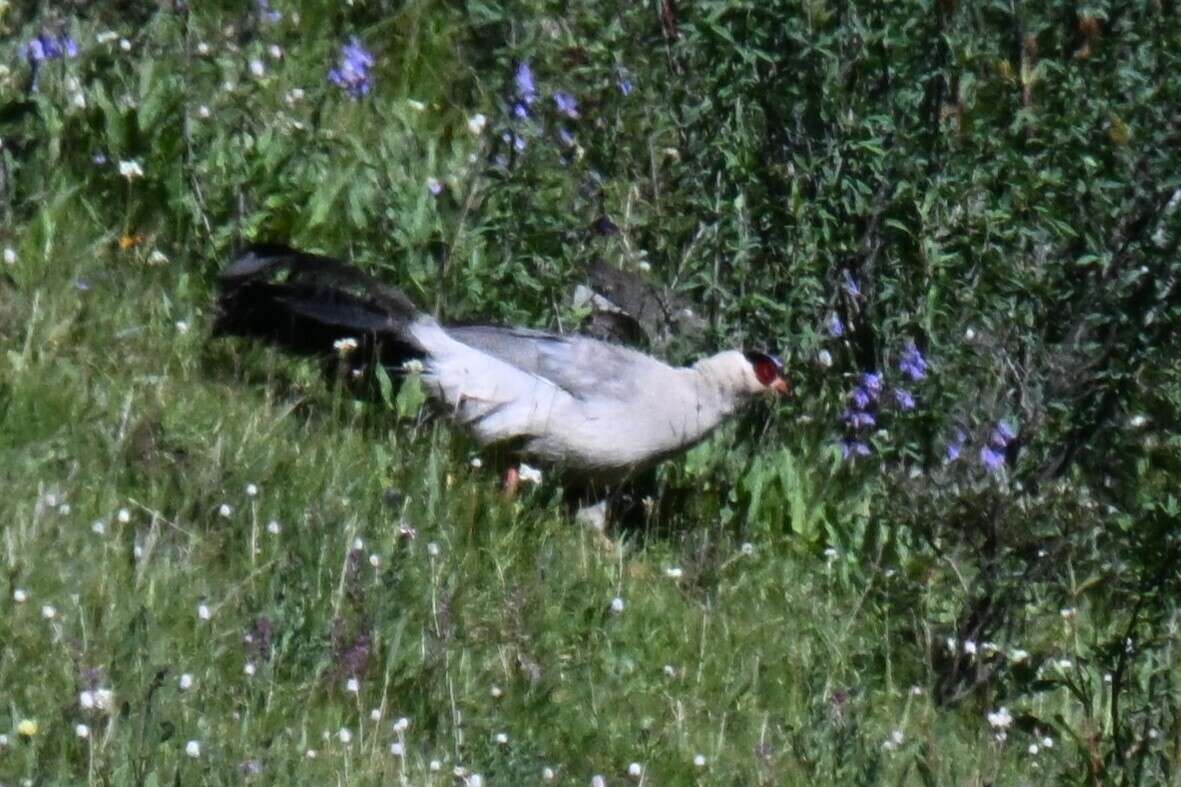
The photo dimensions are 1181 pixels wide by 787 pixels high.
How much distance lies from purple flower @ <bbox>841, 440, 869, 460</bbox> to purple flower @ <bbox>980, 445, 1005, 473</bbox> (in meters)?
1.13

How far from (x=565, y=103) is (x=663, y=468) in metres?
1.49

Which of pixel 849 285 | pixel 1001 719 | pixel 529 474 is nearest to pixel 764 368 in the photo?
pixel 849 285

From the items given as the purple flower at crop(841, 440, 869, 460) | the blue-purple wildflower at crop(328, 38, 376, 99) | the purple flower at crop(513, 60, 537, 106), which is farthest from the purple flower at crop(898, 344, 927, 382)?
the blue-purple wildflower at crop(328, 38, 376, 99)

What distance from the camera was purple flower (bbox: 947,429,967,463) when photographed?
6.71 metres

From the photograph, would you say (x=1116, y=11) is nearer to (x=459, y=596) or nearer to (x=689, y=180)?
(x=689, y=180)

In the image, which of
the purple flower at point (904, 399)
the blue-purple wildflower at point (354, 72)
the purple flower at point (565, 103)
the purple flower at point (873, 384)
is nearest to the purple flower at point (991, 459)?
the purple flower at point (904, 399)

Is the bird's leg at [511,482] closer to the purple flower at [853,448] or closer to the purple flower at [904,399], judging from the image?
the purple flower at [853,448]

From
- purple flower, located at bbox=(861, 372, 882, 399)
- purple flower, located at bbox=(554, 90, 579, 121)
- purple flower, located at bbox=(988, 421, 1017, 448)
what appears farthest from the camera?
purple flower, located at bbox=(554, 90, 579, 121)

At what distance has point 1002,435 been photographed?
695 cm

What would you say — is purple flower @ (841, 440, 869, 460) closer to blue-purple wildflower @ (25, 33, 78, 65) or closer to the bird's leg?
the bird's leg

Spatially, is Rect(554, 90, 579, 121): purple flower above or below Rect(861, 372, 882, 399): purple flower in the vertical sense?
above

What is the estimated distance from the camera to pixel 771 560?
24.8 ft

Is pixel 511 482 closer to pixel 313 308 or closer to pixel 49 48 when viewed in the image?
pixel 313 308

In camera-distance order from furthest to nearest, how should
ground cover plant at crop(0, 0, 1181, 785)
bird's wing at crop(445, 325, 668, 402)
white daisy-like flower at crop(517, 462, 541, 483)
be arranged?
bird's wing at crop(445, 325, 668, 402) < white daisy-like flower at crop(517, 462, 541, 483) < ground cover plant at crop(0, 0, 1181, 785)
